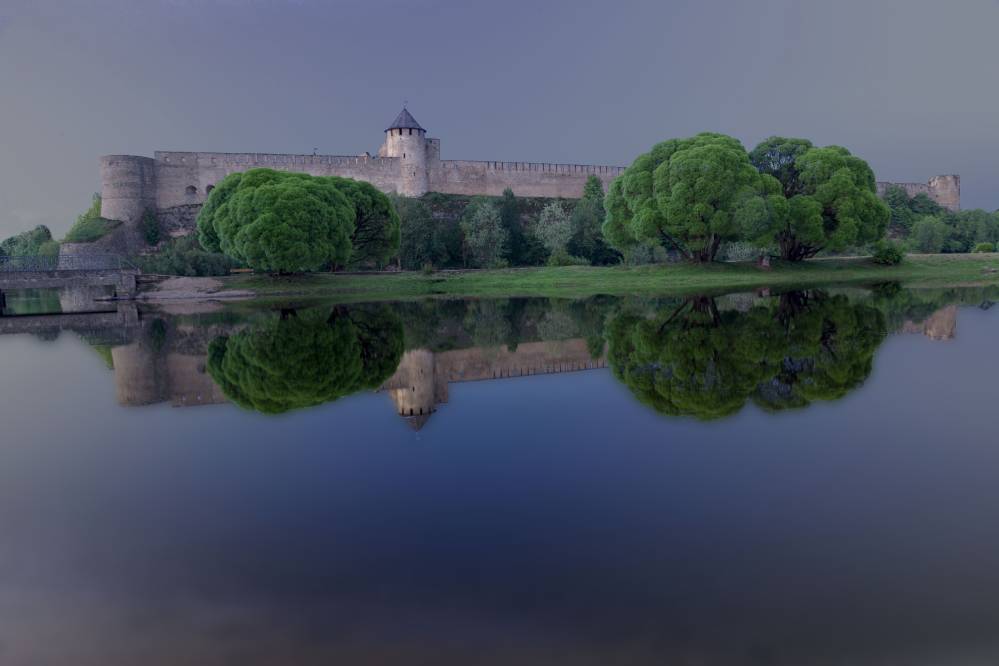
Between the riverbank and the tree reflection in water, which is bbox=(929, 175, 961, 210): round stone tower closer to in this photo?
the riverbank

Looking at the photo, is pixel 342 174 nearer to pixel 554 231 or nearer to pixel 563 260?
pixel 554 231

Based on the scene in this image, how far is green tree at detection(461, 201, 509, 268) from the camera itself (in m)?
40.8

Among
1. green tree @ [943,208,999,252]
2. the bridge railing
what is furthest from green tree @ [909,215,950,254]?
the bridge railing

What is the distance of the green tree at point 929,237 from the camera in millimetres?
48125

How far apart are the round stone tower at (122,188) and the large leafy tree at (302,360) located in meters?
Answer: 32.2

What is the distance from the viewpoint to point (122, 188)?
45.0m

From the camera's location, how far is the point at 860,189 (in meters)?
33.1

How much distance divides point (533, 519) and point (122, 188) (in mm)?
48358

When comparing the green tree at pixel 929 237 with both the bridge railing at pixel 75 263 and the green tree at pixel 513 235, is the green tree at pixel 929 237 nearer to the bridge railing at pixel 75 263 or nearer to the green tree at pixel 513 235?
the green tree at pixel 513 235

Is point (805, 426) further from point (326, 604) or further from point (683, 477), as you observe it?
point (326, 604)

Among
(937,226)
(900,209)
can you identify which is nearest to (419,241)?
(937,226)

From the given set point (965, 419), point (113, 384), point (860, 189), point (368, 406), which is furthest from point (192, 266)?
point (965, 419)

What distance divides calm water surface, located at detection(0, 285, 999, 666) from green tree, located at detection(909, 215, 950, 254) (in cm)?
4383

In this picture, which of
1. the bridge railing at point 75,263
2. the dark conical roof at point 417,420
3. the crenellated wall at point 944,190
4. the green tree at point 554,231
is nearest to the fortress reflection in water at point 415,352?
the dark conical roof at point 417,420
